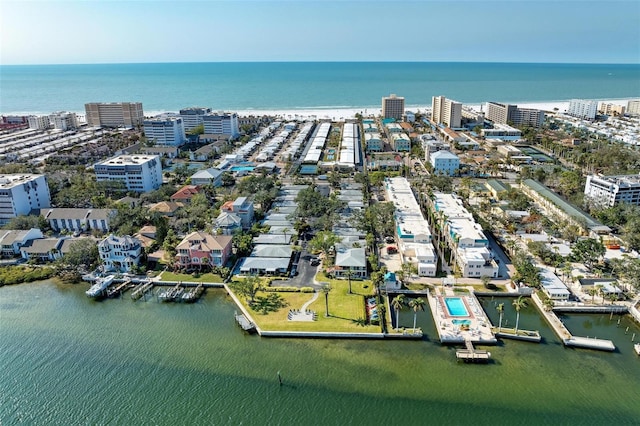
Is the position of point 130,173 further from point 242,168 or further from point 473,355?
point 473,355

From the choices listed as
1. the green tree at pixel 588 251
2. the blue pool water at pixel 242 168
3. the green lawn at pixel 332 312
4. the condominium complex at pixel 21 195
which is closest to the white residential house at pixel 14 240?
the condominium complex at pixel 21 195

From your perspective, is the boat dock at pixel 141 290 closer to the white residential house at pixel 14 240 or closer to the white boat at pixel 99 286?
the white boat at pixel 99 286

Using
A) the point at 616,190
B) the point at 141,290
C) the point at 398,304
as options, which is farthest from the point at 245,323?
the point at 616,190

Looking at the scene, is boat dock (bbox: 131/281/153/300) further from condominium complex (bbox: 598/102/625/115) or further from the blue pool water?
condominium complex (bbox: 598/102/625/115)

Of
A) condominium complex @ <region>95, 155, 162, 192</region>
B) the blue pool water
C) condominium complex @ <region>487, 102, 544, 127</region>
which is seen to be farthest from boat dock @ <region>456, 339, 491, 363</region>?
condominium complex @ <region>487, 102, 544, 127</region>

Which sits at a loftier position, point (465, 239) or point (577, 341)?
point (465, 239)

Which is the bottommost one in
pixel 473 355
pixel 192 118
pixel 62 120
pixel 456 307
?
pixel 473 355
